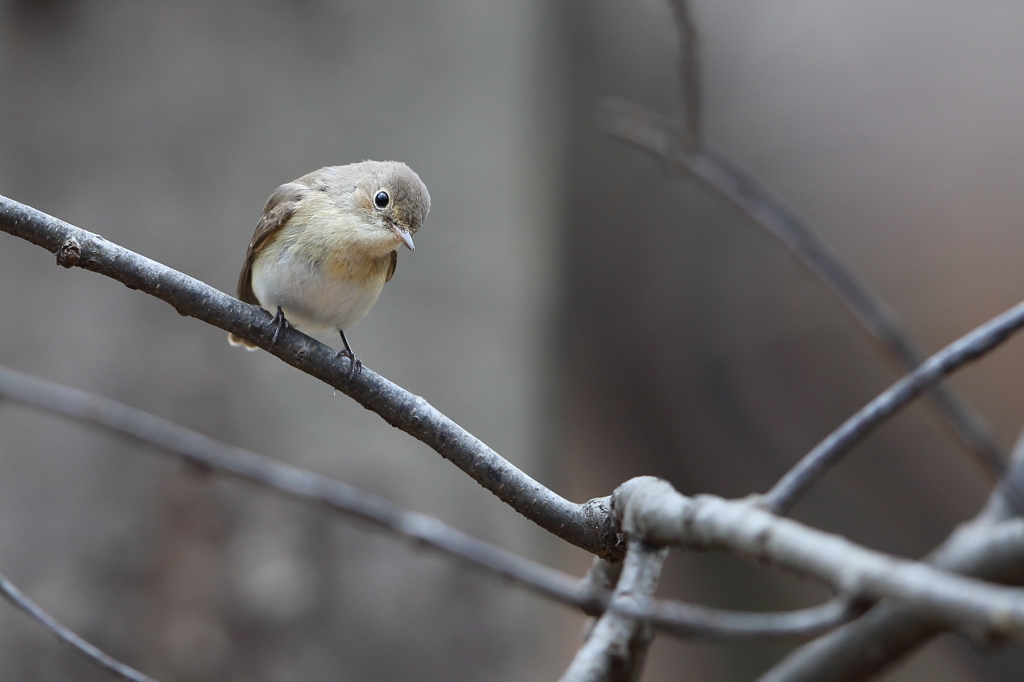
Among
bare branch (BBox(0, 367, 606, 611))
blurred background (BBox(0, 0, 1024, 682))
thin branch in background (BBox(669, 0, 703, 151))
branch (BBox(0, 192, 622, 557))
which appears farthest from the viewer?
blurred background (BBox(0, 0, 1024, 682))

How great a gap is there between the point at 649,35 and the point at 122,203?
4.10 m

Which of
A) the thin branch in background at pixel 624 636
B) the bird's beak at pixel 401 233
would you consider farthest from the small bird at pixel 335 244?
the thin branch in background at pixel 624 636

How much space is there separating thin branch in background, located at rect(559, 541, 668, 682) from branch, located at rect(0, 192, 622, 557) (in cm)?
31

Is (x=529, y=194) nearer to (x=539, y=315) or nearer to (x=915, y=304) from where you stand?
(x=539, y=315)

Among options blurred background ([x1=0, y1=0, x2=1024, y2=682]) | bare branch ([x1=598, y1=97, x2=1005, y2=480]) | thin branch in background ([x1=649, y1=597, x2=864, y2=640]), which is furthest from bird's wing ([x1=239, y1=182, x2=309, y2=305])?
thin branch in background ([x1=649, y1=597, x2=864, y2=640])

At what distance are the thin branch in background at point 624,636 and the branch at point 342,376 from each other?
31 cm

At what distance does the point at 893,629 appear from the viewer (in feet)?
1.90

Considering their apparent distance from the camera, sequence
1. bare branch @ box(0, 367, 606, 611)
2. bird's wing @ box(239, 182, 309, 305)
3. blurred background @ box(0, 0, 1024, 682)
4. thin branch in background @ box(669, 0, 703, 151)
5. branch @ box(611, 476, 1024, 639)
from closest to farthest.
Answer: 1. branch @ box(611, 476, 1024, 639)
2. bare branch @ box(0, 367, 606, 611)
3. thin branch in background @ box(669, 0, 703, 151)
4. bird's wing @ box(239, 182, 309, 305)
5. blurred background @ box(0, 0, 1024, 682)

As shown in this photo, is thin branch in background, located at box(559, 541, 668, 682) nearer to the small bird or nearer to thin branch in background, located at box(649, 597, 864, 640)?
thin branch in background, located at box(649, 597, 864, 640)

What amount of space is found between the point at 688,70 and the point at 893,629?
738 millimetres

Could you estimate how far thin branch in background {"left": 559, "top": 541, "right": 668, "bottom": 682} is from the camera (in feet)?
2.57

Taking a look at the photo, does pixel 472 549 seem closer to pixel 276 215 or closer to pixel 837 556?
pixel 837 556

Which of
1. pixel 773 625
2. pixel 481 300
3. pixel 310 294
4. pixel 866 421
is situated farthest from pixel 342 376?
pixel 481 300

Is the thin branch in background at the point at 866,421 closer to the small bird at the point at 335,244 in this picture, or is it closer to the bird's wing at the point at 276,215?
the small bird at the point at 335,244
